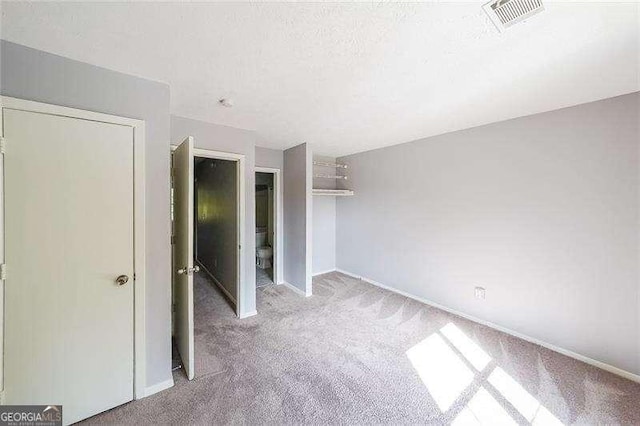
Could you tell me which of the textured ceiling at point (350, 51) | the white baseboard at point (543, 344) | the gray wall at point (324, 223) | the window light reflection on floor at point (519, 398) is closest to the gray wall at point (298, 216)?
the gray wall at point (324, 223)

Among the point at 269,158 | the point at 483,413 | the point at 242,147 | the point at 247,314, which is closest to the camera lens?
the point at 483,413

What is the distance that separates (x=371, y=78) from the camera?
1.73 meters

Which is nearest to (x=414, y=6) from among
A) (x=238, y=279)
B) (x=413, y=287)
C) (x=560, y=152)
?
(x=560, y=152)

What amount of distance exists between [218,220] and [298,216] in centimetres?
145

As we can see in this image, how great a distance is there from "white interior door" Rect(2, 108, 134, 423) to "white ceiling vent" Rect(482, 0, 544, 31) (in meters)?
2.29

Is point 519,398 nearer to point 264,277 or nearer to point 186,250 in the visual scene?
point 186,250

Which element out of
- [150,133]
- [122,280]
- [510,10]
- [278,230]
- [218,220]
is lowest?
[122,280]

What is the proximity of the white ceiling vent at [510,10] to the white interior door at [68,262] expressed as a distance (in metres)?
2.29

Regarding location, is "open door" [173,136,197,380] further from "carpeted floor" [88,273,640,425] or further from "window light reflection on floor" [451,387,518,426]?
"window light reflection on floor" [451,387,518,426]

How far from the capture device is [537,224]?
237 cm

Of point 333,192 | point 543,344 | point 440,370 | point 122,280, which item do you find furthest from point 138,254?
point 543,344

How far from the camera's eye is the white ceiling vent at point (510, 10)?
107cm

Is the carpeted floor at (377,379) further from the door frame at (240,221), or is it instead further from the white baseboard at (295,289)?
the white baseboard at (295,289)

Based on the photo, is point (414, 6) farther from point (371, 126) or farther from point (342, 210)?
point (342, 210)
